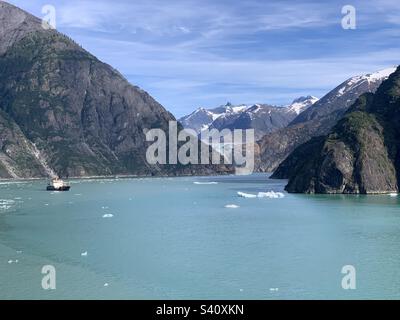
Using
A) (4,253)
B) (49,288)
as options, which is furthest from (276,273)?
(4,253)

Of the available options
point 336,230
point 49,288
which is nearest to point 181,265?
point 49,288

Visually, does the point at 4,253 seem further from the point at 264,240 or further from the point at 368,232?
the point at 368,232

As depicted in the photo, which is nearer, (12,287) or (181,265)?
(12,287)
